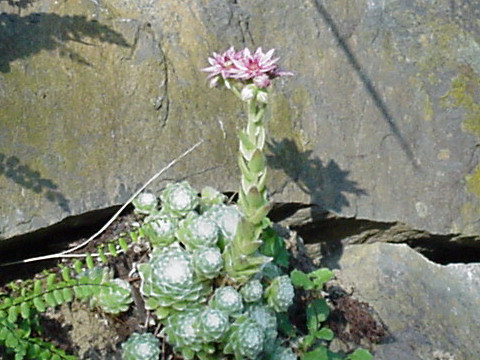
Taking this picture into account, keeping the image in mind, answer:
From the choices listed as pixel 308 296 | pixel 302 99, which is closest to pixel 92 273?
pixel 308 296

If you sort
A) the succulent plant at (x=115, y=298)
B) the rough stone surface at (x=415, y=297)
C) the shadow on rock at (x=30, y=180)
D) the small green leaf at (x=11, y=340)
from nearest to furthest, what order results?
the small green leaf at (x=11, y=340) → the succulent plant at (x=115, y=298) → the shadow on rock at (x=30, y=180) → the rough stone surface at (x=415, y=297)

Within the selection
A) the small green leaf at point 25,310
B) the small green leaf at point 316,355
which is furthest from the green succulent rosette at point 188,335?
the small green leaf at point 25,310

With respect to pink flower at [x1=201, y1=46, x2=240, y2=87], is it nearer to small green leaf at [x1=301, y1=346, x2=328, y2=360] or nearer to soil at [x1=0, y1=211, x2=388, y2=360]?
soil at [x1=0, y1=211, x2=388, y2=360]

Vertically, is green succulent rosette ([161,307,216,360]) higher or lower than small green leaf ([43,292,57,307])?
lower

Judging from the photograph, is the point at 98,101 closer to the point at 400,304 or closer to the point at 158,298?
the point at 158,298

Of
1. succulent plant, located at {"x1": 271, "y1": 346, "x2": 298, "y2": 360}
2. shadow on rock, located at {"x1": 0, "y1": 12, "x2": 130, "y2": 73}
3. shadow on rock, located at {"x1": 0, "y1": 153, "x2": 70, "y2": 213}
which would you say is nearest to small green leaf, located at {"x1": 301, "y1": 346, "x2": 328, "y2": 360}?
succulent plant, located at {"x1": 271, "y1": 346, "x2": 298, "y2": 360}

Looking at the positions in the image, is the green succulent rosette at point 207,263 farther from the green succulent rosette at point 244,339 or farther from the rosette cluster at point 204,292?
the green succulent rosette at point 244,339
